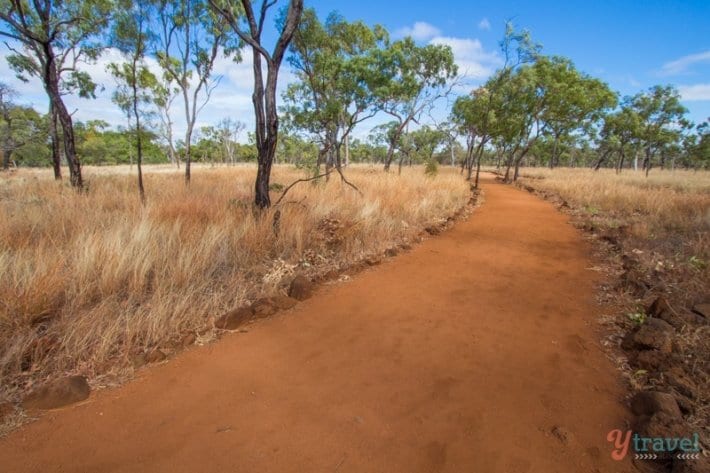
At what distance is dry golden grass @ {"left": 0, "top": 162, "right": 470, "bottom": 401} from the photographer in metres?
2.54

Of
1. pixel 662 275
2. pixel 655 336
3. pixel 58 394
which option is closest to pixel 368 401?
pixel 58 394

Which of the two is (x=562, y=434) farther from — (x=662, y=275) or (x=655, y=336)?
→ (x=662, y=275)

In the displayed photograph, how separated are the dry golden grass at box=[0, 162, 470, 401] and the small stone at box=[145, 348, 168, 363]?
13 cm

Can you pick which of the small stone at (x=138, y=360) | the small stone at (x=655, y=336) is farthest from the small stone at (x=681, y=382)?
the small stone at (x=138, y=360)

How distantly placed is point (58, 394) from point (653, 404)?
403cm

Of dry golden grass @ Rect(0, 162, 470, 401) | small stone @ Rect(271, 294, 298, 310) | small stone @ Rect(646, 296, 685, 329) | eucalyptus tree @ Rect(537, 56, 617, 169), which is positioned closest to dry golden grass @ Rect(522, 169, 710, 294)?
small stone @ Rect(646, 296, 685, 329)

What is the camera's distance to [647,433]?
1.90 metres

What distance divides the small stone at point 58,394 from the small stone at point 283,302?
1708mm

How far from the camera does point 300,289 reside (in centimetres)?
389

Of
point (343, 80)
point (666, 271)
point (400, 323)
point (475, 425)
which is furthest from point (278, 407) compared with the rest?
point (343, 80)

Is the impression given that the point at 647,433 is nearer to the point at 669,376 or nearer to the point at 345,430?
the point at 669,376

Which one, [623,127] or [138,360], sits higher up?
[623,127]

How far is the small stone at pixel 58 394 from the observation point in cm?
212

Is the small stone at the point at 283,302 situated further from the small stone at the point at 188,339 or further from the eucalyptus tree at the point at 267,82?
the eucalyptus tree at the point at 267,82
